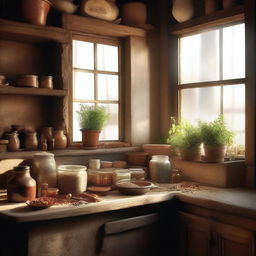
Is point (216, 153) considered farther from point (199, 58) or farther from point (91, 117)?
point (91, 117)

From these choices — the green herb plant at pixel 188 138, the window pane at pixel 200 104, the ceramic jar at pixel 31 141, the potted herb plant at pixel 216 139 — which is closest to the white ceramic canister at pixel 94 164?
→ the ceramic jar at pixel 31 141

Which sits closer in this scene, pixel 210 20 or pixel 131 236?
pixel 131 236

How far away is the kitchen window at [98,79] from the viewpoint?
383 cm

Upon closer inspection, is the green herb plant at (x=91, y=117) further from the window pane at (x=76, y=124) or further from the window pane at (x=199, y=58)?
the window pane at (x=199, y=58)

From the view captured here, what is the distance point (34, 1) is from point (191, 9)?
1.55 meters

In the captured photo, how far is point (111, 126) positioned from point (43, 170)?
1.26 m

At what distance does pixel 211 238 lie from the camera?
2846 millimetres

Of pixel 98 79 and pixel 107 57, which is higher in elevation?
pixel 107 57

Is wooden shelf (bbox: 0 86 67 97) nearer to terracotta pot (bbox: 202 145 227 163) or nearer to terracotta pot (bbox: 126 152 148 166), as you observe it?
terracotta pot (bbox: 126 152 148 166)

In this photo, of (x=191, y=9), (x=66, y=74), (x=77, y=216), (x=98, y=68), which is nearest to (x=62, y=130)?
(x=66, y=74)

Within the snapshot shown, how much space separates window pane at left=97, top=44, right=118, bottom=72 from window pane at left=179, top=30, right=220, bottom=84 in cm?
71

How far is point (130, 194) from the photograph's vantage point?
2967 millimetres

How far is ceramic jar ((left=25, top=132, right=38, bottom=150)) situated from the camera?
11.0ft

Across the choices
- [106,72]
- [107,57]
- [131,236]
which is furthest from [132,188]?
[107,57]
